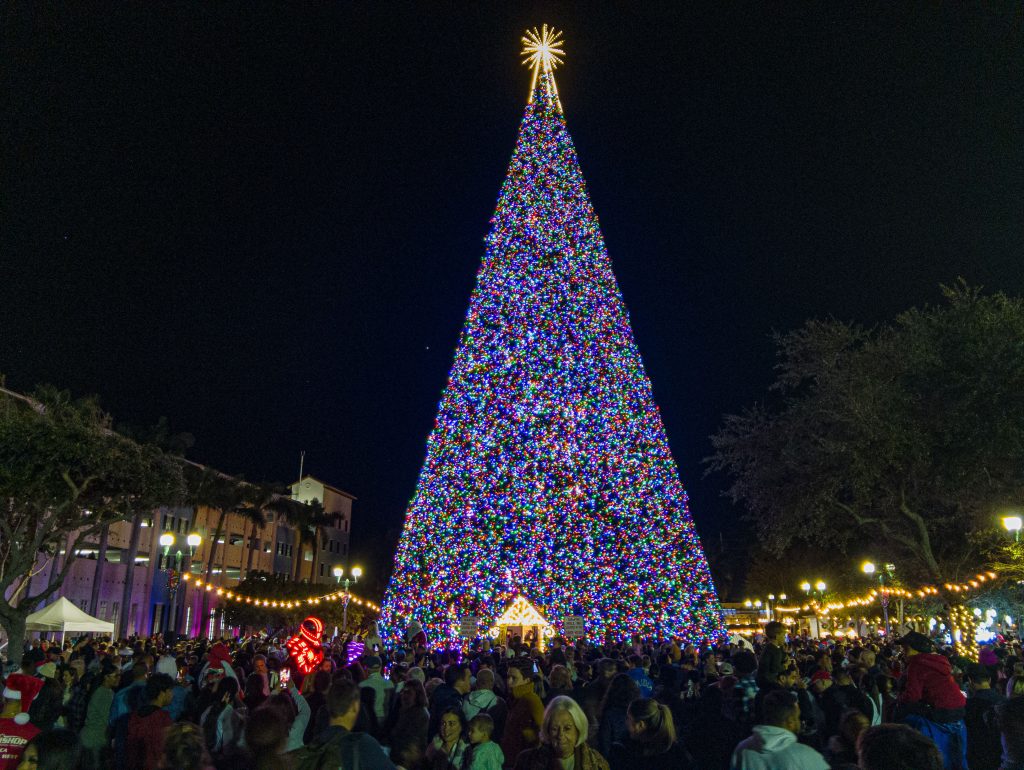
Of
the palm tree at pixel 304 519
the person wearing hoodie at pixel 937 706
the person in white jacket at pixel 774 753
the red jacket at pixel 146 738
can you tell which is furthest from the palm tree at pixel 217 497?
the person in white jacket at pixel 774 753

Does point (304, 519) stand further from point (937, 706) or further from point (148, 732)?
point (937, 706)

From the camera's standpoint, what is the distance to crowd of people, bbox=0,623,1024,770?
445 cm

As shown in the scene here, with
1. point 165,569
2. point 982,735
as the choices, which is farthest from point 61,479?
point 982,735

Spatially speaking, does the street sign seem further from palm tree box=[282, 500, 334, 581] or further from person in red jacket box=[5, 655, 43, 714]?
palm tree box=[282, 500, 334, 581]

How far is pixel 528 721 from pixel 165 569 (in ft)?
116

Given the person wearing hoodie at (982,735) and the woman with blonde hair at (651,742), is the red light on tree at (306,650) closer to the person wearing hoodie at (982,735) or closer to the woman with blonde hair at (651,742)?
the woman with blonde hair at (651,742)

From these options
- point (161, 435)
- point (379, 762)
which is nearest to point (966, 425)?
point (379, 762)

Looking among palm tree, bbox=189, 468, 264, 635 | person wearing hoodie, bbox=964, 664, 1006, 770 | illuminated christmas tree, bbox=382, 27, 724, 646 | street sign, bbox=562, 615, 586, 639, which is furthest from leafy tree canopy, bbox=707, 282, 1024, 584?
palm tree, bbox=189, 468, 264, 635

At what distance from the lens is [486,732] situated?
5.84 meters

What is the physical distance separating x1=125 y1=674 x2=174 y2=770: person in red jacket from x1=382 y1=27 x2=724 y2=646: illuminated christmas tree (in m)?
19.2

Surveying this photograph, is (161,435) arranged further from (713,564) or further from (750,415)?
(713,564)

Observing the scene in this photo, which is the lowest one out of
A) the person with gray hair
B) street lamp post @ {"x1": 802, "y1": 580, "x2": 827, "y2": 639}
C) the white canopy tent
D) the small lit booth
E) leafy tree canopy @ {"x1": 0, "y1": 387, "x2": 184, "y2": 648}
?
the white canopy tent

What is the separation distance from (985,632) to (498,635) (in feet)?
118

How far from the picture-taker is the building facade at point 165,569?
5100 cm
